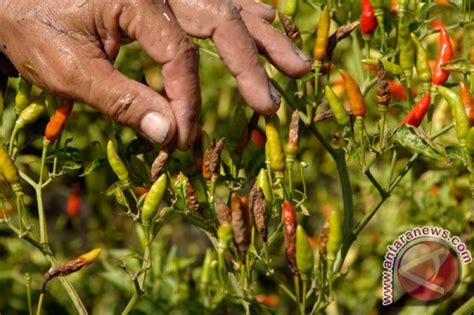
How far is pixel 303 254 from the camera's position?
154cm

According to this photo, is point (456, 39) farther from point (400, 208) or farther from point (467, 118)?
point (467, 118)

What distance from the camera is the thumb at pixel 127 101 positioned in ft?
5.38

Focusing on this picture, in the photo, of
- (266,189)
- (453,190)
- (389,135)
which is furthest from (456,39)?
(266,189)

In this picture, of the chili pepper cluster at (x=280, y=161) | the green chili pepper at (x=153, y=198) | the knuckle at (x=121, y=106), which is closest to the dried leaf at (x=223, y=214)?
the chili pepper cluster at (x=280, y=161)

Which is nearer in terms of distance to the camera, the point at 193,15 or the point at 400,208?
the point at 193,15

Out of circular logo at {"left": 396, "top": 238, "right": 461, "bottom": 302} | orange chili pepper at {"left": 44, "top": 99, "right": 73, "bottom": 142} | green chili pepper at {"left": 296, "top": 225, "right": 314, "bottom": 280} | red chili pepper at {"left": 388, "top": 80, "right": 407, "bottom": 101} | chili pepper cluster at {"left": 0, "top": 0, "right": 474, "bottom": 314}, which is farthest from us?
red chili pepper at {"left": 388, "top": 80, "right": 407, "bottom": 101}

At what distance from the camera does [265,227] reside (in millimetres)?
1608

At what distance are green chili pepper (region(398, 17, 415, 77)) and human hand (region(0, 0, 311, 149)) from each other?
17cm

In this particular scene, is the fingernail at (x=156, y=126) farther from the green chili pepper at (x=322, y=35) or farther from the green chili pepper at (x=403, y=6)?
the green chili pepper at (x=403, y=6)

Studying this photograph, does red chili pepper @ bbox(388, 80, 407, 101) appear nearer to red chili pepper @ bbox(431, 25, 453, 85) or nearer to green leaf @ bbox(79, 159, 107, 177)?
red chili pepper @ bbox(431, 25, 453, 85)

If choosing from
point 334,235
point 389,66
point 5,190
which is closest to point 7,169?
point 5,190

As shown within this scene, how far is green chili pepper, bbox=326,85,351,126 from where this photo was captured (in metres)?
1.66

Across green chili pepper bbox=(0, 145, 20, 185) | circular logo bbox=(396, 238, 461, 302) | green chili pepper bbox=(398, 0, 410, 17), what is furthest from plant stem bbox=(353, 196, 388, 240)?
green chili pepper bbox=(0, 145, 20, 185)

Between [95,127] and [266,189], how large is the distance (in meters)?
1.15
